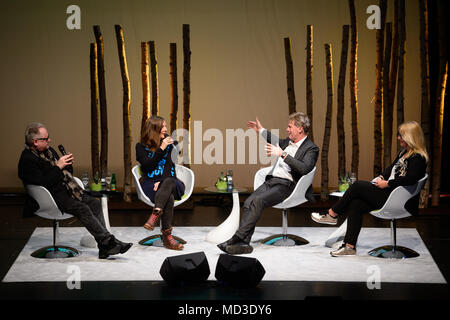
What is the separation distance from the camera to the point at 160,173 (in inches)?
231

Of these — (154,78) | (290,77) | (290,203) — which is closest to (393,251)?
(290,203)

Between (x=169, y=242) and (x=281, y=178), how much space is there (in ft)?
3.80

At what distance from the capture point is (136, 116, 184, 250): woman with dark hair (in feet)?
18.8

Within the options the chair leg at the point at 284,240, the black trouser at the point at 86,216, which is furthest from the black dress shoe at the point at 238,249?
the black trouser at the point at 86,216

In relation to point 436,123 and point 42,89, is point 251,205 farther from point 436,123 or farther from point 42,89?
point 42,89

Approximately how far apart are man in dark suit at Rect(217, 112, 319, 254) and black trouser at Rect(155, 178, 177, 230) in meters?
0.53

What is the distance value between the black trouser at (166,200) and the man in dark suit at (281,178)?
20.8 inches

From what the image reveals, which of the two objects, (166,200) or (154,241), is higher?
(166,200)

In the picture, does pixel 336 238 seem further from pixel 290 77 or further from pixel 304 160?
pixel 290 77

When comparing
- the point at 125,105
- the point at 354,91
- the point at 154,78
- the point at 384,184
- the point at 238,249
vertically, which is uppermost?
the point at 154,78

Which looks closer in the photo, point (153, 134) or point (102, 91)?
point (153, 134)

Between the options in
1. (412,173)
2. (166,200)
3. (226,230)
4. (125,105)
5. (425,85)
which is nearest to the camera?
(412,173)
